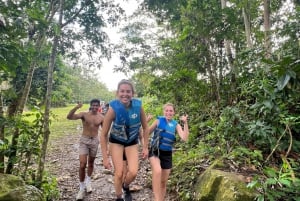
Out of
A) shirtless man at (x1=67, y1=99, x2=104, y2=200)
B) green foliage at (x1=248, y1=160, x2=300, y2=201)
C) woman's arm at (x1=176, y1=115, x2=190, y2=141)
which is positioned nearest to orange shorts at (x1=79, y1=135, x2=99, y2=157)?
shirtless man at (x1=67, y1=99, x2=104, y2=200)

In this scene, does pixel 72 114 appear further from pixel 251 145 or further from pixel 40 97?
pixel 40 97

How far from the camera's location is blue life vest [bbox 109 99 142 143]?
4.20 meters

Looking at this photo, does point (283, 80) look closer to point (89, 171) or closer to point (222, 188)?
point (222, 188)

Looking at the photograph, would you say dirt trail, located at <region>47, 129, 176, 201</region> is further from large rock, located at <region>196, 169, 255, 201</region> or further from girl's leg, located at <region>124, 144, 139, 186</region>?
girl's leg, located at <region>124, 144, 139, 186</region>

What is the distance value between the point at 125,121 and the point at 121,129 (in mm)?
133

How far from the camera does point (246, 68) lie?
5.95 metres

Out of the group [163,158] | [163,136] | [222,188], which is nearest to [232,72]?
[163,136]

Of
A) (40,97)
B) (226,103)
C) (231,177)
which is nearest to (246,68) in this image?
(226,103)

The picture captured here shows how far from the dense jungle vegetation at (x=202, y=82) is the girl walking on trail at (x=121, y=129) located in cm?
130

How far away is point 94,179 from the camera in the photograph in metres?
6.97

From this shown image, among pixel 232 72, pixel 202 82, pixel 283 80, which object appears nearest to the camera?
pixel 283 80

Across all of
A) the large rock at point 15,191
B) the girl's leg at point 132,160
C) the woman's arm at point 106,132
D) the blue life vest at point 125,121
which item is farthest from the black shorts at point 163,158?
the large rock at point 15,191

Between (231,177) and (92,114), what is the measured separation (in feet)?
9.63

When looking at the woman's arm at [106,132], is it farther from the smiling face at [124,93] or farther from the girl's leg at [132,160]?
the girl's leg at [132,160]
